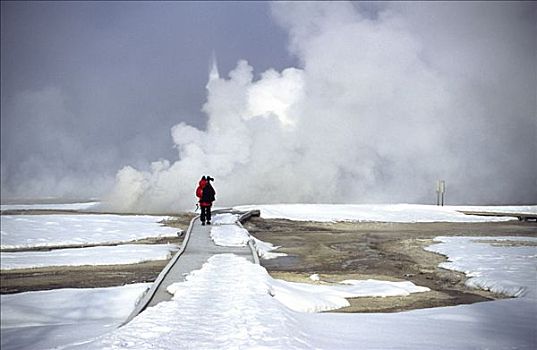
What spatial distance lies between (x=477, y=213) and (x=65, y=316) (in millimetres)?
28623

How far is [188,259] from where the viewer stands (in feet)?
34.7

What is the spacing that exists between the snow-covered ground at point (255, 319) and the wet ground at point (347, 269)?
629 mm

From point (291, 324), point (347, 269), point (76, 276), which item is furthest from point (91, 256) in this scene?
point (291, 324)

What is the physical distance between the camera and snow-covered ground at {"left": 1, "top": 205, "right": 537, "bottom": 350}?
5.00 metres

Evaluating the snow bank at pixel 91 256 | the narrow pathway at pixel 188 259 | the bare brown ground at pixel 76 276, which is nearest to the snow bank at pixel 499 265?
the narrow pathway at pixel 188 259

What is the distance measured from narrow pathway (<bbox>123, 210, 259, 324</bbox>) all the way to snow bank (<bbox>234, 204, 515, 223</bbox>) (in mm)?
14534

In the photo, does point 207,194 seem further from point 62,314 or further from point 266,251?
point 62,314

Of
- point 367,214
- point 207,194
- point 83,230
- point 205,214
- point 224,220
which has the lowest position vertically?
point 83,230

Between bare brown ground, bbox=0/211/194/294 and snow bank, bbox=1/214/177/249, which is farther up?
snow bank, bbox=1/214/177/249

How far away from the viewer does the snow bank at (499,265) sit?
27.3 feet

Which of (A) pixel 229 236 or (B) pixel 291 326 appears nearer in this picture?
(B) pixel 291 326

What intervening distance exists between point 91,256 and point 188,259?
126 inches

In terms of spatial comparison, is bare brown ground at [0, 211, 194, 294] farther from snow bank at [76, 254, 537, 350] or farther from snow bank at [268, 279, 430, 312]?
A: snow bank at [268, 279, 430, 312]

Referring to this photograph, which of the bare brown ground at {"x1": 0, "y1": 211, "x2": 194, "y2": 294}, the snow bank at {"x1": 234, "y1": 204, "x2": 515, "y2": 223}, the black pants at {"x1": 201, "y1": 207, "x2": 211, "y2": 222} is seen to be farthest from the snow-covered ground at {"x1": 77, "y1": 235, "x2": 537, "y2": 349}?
the snow bank at {"x1": 234, "y1": 204, "x2": 515, "y2": 223}
